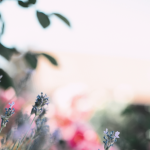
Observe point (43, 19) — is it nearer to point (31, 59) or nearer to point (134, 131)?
point (31, 59)

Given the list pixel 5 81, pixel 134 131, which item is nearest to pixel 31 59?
pixel 5 81

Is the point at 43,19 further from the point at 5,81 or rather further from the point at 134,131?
the point at 134,131

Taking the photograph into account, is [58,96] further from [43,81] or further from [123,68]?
[123,68]

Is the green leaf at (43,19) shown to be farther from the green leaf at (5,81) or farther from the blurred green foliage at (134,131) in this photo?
the blurred green foliage at (134,131)

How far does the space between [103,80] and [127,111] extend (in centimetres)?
152

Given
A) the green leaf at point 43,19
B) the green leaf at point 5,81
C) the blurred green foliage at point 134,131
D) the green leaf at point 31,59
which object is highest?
the blurred green foliage at point 134,131

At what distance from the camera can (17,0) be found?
336 mm

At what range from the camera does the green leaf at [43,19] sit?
32 cm

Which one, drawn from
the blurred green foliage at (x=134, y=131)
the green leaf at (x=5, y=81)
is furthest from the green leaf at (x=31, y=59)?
the blurred green foliage at (x=134, y=131)

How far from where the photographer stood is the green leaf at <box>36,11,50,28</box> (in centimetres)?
32

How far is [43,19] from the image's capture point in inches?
13.0

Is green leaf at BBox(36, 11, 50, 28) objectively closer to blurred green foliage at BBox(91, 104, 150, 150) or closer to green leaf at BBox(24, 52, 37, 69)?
green leaf at BBox(24, 52, 37, 69)

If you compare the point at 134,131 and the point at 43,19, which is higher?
the point at 134,131

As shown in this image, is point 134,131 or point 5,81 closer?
point 5,81
